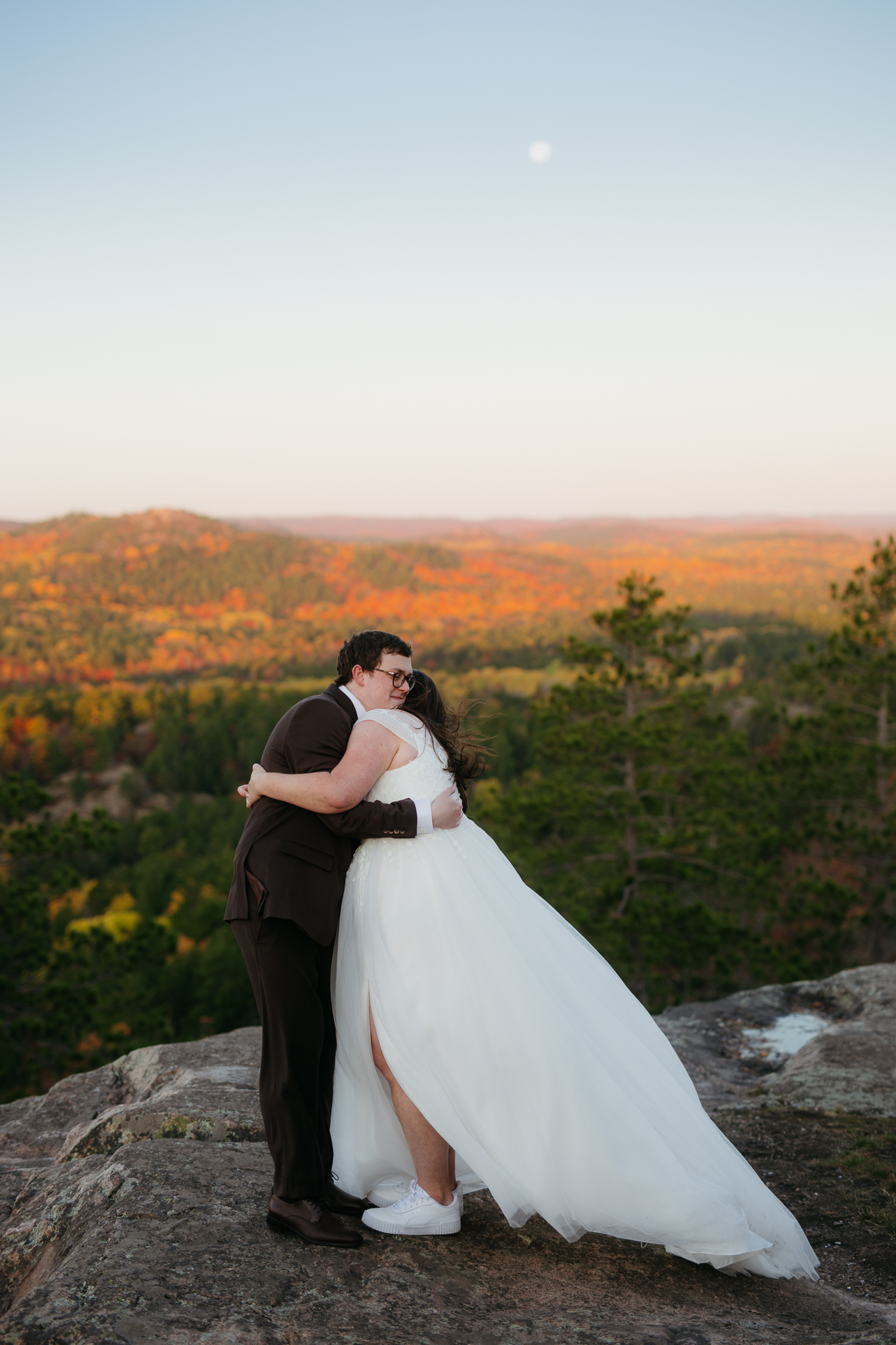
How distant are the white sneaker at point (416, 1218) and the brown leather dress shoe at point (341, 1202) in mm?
107

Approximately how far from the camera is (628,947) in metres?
15.3

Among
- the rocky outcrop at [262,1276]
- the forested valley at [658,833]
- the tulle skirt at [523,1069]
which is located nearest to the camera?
the rocky outcrop at [262,1276]

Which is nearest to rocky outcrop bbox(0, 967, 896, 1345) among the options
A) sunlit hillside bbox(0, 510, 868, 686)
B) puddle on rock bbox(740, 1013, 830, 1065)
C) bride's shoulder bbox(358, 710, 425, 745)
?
bride's shoulder bbox(358, 710, 425, 745)

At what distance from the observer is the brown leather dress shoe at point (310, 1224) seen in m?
2.71

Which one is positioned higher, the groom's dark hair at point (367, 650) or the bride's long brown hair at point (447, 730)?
the groom's dark hair at point (367, 650)

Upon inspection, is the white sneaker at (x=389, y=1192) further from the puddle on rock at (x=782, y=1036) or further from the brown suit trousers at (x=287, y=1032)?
the puddle on rock at (x=782, y=1036)

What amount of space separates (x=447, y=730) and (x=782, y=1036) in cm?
409

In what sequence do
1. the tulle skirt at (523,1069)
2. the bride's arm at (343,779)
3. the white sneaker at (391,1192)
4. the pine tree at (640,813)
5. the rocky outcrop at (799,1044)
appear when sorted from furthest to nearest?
the pine tree at (640,813)
the rocky outcrop at (799,1044)
the white sneaker at (391,1192)
the bride's arm at (343,779)
the tulle skirt at (523,1069)

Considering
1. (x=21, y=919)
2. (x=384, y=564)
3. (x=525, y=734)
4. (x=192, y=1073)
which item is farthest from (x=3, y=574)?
(x=192, y=1073)

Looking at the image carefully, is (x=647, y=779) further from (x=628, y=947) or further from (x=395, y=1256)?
(x=395, y=1256)

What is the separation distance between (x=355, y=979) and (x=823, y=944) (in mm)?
15863

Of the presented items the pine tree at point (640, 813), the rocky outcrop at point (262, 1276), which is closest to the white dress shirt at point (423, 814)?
the rocky outcrop at point (262, 1276)

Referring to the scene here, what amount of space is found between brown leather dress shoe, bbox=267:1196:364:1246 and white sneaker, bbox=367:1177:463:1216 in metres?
0.28

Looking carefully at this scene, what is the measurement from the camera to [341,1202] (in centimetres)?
303
